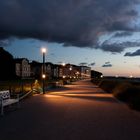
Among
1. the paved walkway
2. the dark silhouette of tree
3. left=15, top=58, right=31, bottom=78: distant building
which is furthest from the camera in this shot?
left=15, top=58, right=31, bottom=78: distant building

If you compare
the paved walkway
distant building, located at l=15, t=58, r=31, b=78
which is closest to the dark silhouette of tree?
distant building, located at l=15, t=58, r=31, b=78

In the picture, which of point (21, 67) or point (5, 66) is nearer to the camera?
point (5, 66)

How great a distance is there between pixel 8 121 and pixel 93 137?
14.3 ft

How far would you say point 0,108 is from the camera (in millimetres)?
15938

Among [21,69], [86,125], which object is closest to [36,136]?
[86,125]

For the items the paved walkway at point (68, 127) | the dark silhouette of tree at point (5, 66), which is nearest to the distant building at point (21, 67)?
the dark silhouette of tree at point (5, 66)

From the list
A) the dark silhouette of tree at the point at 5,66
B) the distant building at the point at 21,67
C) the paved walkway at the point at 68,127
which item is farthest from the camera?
the distant building at the point at 21,67

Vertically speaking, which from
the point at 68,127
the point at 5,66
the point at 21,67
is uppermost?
the point at 21,67

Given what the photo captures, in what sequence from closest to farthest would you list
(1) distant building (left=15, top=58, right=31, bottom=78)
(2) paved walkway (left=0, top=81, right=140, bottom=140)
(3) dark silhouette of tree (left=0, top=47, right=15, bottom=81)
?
(2) paved walkway (left=0, top=81, right=140, bottom=140) < (3) dark silhouette of tree (left=0, top=47, right=15, bottom=81) < (1) distant building (left=15, top=58, right=31, bottom=78)

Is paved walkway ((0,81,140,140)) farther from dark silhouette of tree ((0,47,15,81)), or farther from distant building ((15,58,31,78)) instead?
distant building ((15,58,31,78))

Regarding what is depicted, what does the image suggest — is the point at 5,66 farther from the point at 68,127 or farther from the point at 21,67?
the point at 68,127

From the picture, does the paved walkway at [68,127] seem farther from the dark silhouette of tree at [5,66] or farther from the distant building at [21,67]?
the distant building at [21,67]

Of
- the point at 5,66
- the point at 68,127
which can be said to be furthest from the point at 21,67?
the point at 68,127

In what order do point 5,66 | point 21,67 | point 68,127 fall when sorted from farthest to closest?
point 21,67, point 5,66, point 68,127
